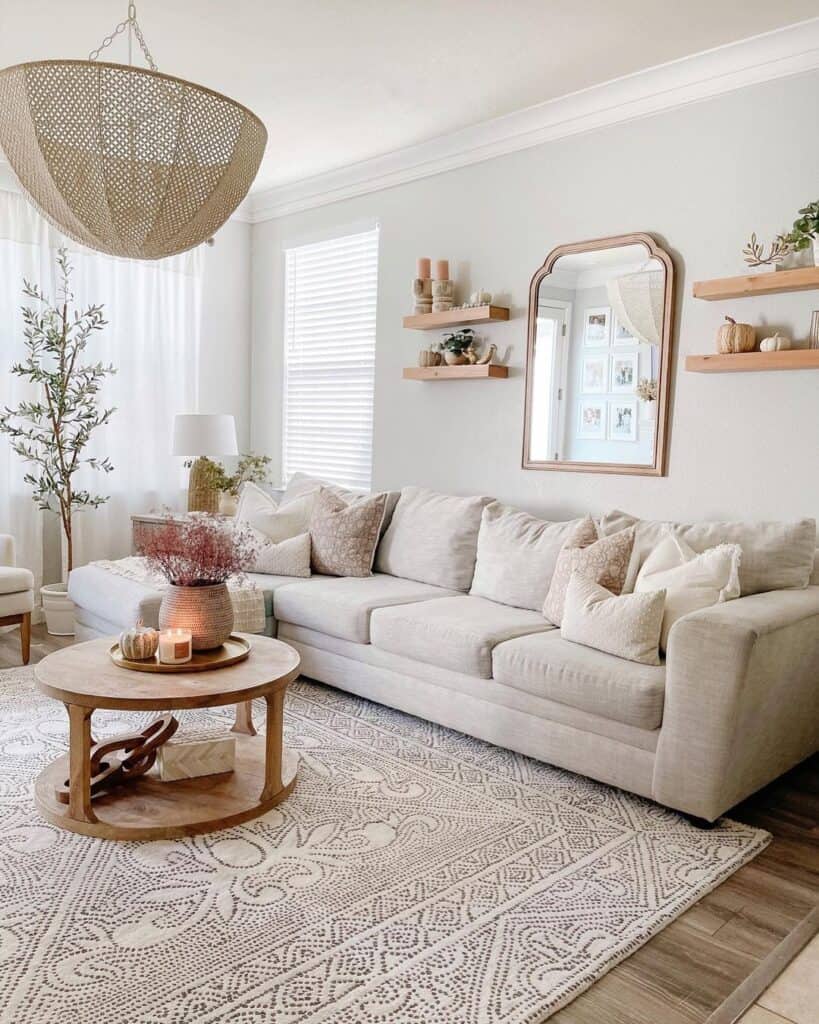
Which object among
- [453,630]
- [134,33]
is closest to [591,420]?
[453,630]

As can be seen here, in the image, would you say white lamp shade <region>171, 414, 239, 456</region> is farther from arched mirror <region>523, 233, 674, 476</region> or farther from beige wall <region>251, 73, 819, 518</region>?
arched mirror <region>523, 233, 674, 476</region>

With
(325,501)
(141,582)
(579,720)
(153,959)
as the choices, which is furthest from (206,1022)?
(325,501)

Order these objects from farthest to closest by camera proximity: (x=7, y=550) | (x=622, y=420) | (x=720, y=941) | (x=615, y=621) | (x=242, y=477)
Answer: (x=242, y=477)
(x=7, y=550)
(x=622, y=420)
(x=615, y=621)
(x=720, y=941)

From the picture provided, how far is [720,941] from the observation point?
205cm

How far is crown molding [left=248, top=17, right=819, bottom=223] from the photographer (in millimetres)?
3258

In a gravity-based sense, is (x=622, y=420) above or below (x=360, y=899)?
above

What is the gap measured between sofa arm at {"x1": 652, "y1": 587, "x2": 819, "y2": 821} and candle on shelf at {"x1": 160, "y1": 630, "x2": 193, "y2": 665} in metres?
1.50

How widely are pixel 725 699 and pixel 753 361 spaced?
1450mm

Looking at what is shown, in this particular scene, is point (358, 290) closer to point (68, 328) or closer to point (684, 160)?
point (68, 328)

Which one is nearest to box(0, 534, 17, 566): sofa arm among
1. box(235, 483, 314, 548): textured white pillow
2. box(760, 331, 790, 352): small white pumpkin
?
box(235, 483, 314, 548): textured white pillow

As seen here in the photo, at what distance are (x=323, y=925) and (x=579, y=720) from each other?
117 cm

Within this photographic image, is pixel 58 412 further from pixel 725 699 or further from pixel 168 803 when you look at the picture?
pixel 725 699

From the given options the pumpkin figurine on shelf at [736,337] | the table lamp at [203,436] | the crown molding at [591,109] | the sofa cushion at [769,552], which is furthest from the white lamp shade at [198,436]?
the pumpkin figurine on shelf at [736,337]

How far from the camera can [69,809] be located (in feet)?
8.16
